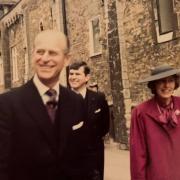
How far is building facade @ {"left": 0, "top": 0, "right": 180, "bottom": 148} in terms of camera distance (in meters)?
14.3

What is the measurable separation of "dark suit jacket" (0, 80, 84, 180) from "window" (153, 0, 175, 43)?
11.4 metres

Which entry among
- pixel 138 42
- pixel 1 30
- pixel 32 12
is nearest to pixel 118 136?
pixel 138 42

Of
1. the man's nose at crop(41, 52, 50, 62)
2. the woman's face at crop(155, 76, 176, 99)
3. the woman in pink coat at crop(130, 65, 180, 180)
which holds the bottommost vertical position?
the woman in pink coat at crop(130, 65, 180, 180)

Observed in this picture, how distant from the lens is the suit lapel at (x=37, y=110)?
9.16 feet

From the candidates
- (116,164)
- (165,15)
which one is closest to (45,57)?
(116,164)

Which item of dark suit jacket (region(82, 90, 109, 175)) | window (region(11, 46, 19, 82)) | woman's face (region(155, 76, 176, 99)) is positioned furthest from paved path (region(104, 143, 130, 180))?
window (region(11, 46, 19, 82))

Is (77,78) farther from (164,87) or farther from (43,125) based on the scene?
(43,125)

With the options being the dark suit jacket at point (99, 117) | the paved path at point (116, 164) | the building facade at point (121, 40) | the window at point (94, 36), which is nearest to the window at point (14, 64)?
the building facade at point (121, 40)

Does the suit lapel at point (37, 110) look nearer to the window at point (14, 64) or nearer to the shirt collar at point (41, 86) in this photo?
the shirt collar at point (41, 86)

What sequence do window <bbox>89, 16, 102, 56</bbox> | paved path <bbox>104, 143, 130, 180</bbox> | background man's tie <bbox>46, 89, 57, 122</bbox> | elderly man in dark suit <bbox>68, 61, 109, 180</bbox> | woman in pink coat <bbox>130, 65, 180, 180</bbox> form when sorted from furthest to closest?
window <bbox>89, 16, 102, 56</bbox> → paved path <bbox>104, 143, 130, 180</bbox> → elderly man in dark suit <bbox>68, 61, 109, 180</bbox> → woman in pink coat <bbox>130, 65, 180, 180</bbox> → background man's tie <bbox>46, 89, 57, 122</bbox>

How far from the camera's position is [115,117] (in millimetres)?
16984

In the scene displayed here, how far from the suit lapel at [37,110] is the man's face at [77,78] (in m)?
2.52

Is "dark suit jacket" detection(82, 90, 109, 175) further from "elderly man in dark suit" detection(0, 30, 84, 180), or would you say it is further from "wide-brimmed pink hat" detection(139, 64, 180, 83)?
"elderly man in dark suit" detection(0, 30, 84, 180)

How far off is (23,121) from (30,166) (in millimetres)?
232
